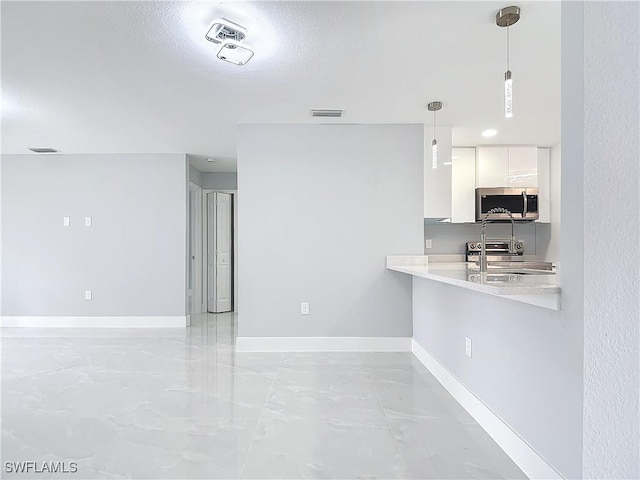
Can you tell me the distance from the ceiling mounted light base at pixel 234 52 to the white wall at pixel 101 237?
3.25m

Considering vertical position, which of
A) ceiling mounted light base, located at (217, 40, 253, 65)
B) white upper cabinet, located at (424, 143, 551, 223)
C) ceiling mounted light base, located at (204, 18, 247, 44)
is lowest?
white upper cabinet, located at (424, 143, 551, 223)

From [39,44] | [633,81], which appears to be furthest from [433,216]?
[633,81]

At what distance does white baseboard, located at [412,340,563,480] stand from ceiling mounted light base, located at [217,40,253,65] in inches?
101

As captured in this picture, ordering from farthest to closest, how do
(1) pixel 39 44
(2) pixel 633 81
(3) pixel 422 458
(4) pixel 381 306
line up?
(4) pixel 381 306 → (1) pixel 39 44 → (3) pixel 422 458 → (2) pixel 633 81

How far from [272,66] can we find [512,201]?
339cm

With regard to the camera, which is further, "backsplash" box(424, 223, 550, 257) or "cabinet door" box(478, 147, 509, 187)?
"backsplash" box(424, 223, 550, 257)

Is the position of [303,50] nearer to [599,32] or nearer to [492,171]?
[599,32]

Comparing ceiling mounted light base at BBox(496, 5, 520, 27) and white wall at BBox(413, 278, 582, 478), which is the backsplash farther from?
ceiling mounted light base at BBox(496, 5, 520, 27)

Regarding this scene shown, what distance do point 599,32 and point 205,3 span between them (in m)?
2.02

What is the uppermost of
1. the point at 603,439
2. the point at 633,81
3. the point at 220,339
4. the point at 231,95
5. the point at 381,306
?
the point at 231,95

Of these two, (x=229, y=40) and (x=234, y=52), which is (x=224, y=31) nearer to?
(x=229, y=40)

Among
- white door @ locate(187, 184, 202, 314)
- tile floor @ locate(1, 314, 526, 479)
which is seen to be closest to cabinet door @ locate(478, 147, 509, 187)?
tile floor @ locate(1, 314, 526, 479)

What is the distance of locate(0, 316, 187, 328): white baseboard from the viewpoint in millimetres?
5531

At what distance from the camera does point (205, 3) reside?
2.10 meters
